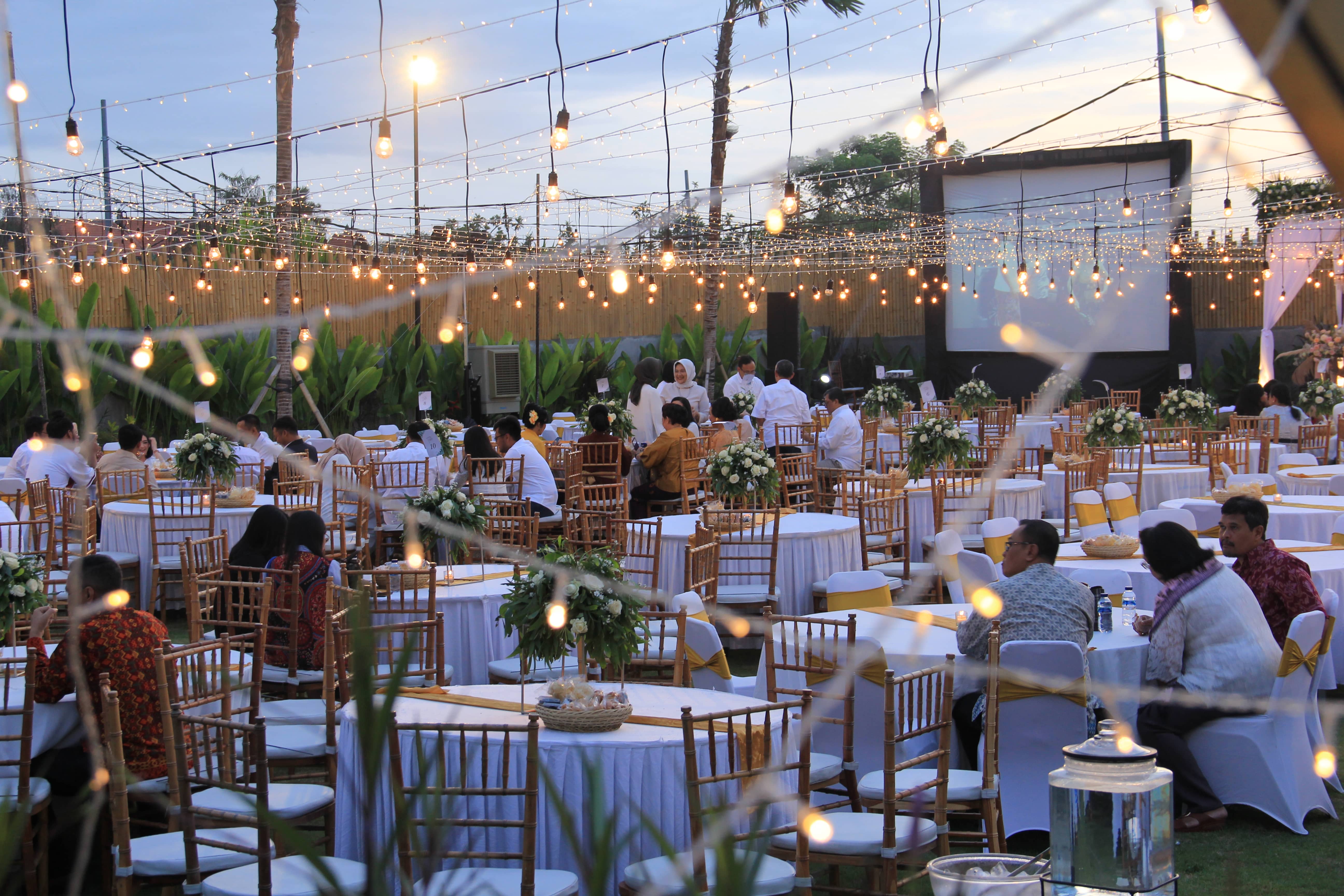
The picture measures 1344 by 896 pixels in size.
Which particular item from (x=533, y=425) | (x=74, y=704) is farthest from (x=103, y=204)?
(x=74, y=704)

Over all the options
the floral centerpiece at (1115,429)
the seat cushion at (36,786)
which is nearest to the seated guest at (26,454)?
the seat cushion at (36,786)

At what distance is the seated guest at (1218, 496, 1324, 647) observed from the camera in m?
5.04

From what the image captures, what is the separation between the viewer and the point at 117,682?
4.17m

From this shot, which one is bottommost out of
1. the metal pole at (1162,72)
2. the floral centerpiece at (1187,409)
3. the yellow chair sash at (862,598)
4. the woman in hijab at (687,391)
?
the yellow chair sash at (862,598)

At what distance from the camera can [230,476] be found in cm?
891

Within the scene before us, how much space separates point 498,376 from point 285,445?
8.48 metres

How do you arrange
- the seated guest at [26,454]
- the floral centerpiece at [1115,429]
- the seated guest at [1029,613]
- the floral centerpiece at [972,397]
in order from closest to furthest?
the seated guest at [1029,613] < the seated guest at [26,454] < the floral centerpiece at [1115,429] < the floral centerpiece at [972,397]

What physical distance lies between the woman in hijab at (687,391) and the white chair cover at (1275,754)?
851 centimetres

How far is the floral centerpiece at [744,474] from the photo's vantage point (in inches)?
324

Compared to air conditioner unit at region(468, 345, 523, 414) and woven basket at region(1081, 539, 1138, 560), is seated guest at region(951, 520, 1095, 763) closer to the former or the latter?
woven basket at region(1081, 539, 1138, 560)

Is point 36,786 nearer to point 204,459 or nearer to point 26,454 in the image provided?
point 204,459

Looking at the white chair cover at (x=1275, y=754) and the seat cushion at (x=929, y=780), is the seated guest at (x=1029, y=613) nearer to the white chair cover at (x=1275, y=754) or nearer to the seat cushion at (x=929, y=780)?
the seat cushion at (x=929, y=780)

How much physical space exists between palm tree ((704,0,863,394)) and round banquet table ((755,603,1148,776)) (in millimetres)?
12443

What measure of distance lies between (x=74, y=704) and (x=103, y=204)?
11.6 metres
